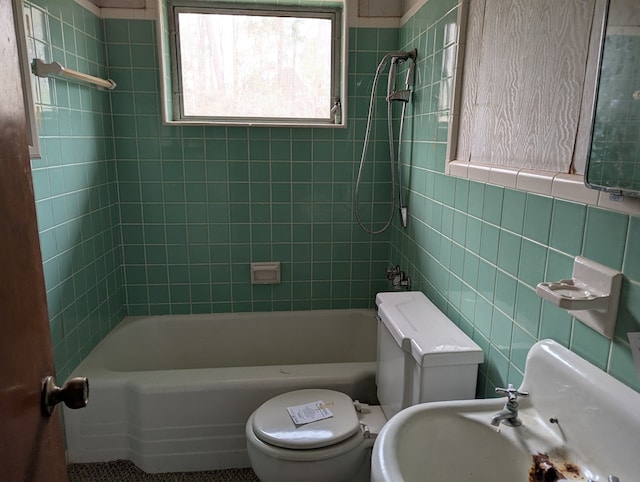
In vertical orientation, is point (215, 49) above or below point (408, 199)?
above

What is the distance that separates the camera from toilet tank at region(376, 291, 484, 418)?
1.35 meters

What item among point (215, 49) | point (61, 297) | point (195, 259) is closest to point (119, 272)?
point (195, 259)

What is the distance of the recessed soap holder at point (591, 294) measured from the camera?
899 millimetres

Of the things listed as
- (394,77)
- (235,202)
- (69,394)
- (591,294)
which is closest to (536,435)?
(591,294)

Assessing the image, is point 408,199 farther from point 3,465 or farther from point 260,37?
point 3,465

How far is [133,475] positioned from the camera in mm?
1948

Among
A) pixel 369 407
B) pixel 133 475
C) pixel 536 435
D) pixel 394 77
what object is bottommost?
pixel 133 475

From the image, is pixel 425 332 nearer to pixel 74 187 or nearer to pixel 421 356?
pixel 421 356

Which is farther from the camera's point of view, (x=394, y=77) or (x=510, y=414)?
(x=394, y=77)

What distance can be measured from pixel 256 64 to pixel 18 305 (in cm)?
206

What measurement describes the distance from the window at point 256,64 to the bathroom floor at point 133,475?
1.70 m

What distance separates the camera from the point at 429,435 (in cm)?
108

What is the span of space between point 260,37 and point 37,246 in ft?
6.53

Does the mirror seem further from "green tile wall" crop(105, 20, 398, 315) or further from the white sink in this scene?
"green tile wall" crop(105, 20, 398, 315)
